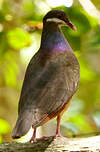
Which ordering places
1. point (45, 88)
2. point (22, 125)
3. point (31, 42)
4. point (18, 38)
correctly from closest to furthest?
point (22, 125) → point (45, 88) → point (18, 38) → point (31, 42)

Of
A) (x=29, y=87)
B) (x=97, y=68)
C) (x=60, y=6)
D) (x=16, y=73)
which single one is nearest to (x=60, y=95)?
(x=29, y=87)

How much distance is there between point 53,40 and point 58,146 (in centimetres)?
124

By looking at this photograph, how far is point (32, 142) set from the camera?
5.82m

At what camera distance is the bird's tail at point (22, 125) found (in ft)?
17.0

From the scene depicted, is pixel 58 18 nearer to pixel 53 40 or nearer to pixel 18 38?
pixel 53 40

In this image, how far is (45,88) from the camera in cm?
566

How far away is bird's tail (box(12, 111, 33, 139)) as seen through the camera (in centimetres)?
520

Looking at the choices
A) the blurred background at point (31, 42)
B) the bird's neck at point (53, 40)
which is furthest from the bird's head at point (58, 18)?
the blurred background at point (31, 42)

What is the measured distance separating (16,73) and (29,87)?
9.40 feet

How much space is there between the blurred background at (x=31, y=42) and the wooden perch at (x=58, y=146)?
0.99 meters

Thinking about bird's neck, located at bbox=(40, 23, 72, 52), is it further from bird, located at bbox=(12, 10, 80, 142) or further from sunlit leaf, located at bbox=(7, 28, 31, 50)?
sunlit leaf, located at bbox=(7, 28, 31, 50)

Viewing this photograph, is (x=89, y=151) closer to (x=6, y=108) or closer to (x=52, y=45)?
(x=52, y=45)

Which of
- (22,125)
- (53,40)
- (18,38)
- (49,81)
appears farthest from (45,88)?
(18,38)

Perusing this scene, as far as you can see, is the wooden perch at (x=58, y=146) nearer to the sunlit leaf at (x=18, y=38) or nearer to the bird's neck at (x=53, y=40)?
the bird's neck at (x=53, y=40)
